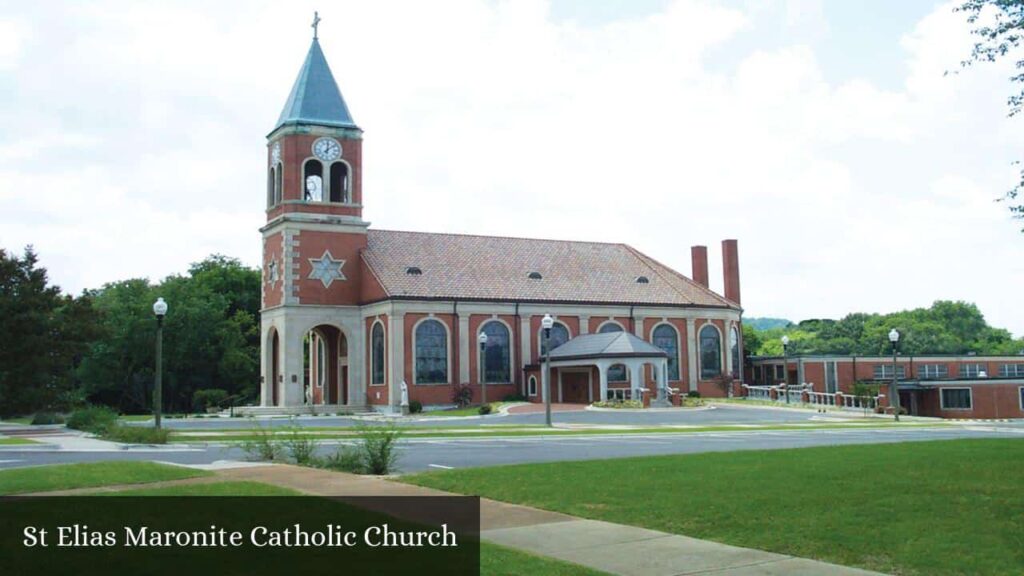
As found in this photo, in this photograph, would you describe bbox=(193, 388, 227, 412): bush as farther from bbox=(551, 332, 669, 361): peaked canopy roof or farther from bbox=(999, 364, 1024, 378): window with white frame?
bbox=(999, 364, 1024, 378): window with white frame

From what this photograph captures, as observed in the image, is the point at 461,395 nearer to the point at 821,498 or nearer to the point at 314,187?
the point at 314,187

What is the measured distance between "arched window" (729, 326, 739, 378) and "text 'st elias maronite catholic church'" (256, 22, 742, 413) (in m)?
1.64

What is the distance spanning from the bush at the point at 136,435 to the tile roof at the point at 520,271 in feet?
101

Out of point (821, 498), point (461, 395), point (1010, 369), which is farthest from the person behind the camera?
point (1010, 369)

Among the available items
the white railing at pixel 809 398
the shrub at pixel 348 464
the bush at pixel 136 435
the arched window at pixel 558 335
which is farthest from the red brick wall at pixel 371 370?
the shrub at pixel 348 464

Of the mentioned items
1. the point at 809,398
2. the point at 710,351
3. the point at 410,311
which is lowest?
the point at 809,398

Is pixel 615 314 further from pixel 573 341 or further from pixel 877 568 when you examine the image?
pixel 877 568

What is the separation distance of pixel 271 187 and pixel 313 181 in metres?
3.05

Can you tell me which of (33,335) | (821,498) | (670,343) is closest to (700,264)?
(670,343)

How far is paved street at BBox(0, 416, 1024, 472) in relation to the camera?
66.3ft

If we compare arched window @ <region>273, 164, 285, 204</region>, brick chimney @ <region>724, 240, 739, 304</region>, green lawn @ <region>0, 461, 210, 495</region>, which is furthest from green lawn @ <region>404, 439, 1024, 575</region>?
brick chimney @ <region>724, 240, 739, 304</region>

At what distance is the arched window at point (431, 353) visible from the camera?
58812 mm

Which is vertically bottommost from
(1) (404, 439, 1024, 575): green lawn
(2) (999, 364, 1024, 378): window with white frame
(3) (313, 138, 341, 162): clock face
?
(1) (404, 439, 1024, 575): green lawn

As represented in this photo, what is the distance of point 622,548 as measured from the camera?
31.7 feet
